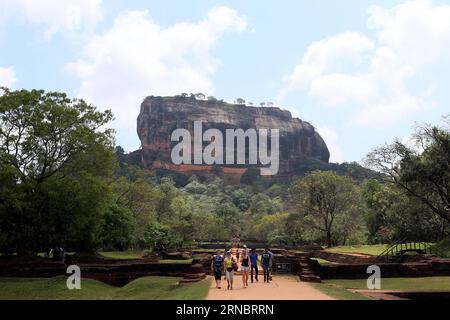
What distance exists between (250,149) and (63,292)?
4977 inches

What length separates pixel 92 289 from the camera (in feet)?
58.6

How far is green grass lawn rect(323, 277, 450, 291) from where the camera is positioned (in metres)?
15.9

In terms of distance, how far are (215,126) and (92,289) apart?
142 m

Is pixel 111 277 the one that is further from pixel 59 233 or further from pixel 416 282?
pixel 416 282

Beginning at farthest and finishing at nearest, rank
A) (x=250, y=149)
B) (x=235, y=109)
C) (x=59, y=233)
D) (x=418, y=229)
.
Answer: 1. (x=235, y=109)
2. (x=250, y=149)
3. (x=418, y=229)
4. (x=59, y=233)

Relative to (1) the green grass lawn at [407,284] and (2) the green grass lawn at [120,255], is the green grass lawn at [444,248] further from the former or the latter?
(2) the green grass lawn at [120,255]

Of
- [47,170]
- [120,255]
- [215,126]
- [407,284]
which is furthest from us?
[215,126]

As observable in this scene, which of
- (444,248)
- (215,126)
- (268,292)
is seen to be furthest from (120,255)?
(215,126)

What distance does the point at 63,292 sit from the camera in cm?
1647

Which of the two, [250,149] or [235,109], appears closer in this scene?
[250,149]

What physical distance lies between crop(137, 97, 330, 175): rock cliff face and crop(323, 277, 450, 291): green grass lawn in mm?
129182

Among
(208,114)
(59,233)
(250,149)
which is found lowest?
(59,233)

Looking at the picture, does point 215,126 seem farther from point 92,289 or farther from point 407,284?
point 407,284
